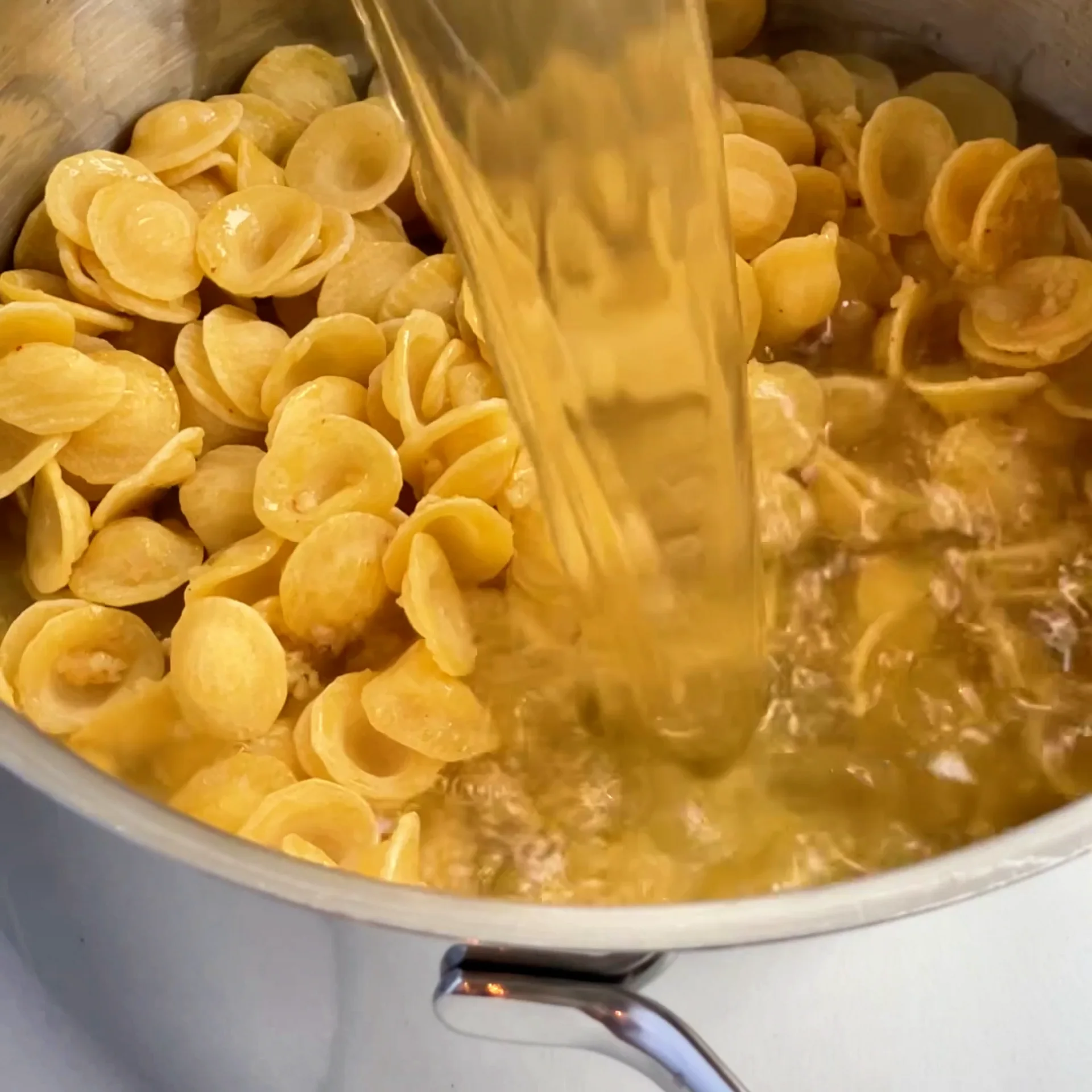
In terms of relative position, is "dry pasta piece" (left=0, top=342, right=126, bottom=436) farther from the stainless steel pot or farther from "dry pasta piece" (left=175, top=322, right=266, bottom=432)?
the stainless steel pot

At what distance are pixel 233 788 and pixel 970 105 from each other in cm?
82

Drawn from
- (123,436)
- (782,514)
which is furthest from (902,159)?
(123,436)

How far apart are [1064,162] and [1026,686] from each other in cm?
46

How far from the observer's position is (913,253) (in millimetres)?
1080

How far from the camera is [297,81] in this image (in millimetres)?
1113

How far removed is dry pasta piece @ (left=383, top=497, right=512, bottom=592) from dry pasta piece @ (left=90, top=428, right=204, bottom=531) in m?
0.17

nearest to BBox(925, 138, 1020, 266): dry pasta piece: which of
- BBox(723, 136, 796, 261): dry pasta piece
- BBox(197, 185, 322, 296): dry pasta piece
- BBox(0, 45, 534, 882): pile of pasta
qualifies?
BBox(723, 136, 796, 261): dry pasta piece

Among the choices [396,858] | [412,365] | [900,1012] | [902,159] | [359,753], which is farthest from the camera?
[902,159]

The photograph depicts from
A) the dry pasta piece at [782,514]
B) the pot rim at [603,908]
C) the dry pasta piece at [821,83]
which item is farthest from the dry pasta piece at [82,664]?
the dry pasta piece at [821,83]

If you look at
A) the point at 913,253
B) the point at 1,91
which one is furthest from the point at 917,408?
the point at 1,91

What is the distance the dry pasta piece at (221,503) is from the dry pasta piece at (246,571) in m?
0.01

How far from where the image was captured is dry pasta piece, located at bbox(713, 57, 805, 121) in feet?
3.63

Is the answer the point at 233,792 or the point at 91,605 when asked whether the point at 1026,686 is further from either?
the point at 91,605

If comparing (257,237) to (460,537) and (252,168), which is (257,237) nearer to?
(252,168)
